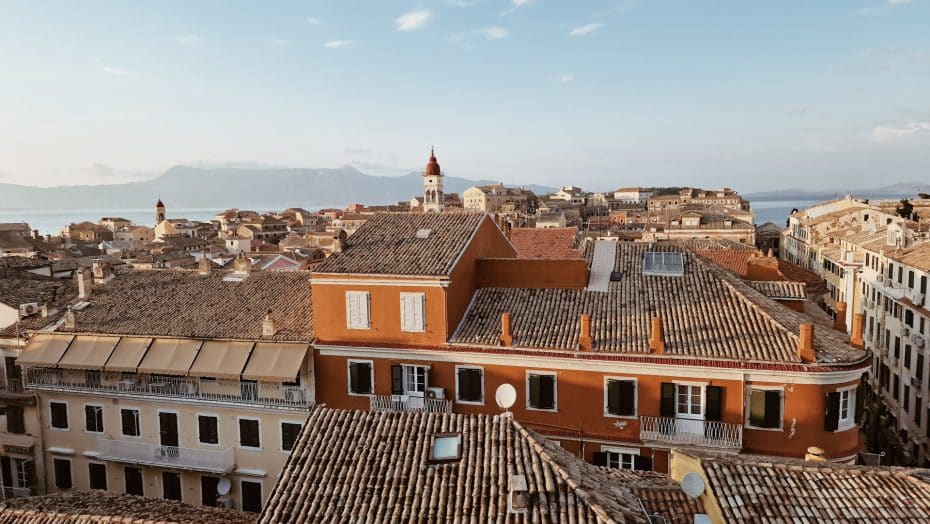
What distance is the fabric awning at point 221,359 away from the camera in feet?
82.9

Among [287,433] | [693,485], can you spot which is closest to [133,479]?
[287,433]

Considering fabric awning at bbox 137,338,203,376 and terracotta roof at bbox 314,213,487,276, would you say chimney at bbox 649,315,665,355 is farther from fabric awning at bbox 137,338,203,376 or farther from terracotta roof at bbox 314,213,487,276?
fabric awning at bbox 137,338,203,376

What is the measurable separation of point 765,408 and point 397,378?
42.1 feet

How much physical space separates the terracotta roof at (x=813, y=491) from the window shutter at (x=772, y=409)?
6299 millimetres

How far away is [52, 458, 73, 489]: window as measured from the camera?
28.5m

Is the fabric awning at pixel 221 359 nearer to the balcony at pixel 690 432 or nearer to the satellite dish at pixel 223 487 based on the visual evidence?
the satellite dish at pixel 223 487

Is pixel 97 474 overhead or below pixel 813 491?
below

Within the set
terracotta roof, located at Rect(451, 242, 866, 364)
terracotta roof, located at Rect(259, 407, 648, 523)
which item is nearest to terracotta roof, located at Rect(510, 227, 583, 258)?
terracotta roof, located at Rect(451, 242, 866, 364)

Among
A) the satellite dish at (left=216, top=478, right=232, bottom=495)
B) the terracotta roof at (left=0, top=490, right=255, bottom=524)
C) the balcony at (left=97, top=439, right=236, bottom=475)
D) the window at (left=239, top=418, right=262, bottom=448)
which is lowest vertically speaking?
the satellite dish at (left=216, top=478, right=232, bottom=495)

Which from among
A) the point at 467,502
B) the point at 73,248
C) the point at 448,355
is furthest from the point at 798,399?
the point at 73,248

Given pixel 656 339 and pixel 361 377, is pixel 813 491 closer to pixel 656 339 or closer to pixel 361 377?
pixel 656 339

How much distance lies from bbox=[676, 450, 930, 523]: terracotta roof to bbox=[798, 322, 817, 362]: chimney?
615 centimetres

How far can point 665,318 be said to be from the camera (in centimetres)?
2319

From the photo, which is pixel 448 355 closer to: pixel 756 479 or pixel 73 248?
pixel 756 479
